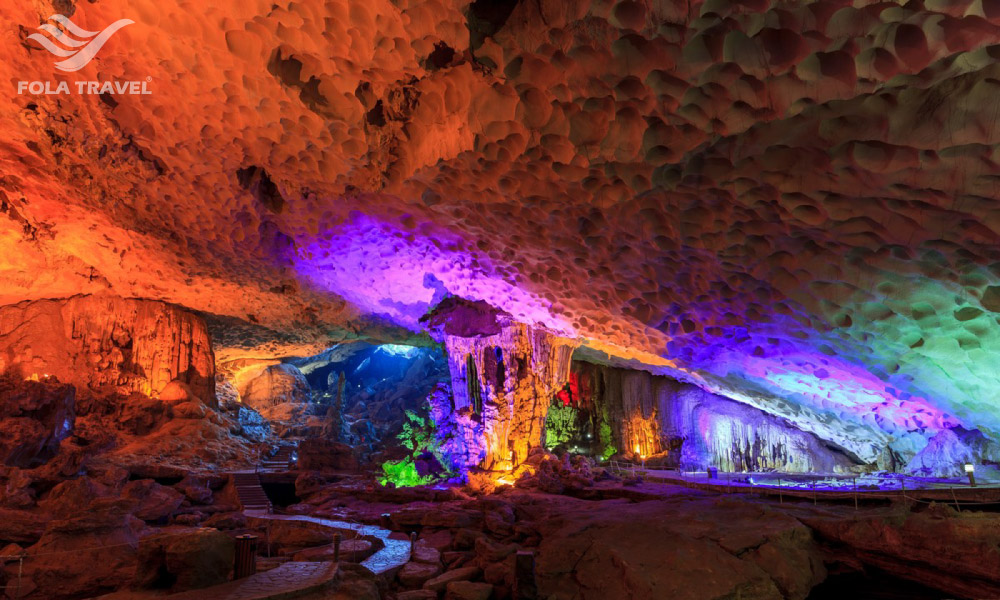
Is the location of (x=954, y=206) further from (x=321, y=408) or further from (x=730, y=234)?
(x=321, y=408)

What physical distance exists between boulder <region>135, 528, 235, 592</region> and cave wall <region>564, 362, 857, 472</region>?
55.3 ft

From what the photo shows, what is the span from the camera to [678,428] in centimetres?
2166

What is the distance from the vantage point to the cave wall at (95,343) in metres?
17.4

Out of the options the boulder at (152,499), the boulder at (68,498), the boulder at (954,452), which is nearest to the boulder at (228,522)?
the boulder at (152,499)

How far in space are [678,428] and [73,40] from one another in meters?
20.4

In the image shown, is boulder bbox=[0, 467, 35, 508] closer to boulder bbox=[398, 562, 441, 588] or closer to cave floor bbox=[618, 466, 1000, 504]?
boulder bbox=[398, 562, 441, 588]

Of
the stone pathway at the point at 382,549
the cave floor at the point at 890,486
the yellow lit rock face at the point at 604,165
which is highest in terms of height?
the yellow lit rock face at the point at 604,165

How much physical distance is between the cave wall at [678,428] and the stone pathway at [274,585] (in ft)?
51.9

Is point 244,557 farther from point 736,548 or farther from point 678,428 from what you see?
point 678,428

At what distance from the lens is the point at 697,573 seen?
771 cm

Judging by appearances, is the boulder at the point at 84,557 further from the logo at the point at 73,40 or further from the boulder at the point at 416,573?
the logo at the point at 73,40

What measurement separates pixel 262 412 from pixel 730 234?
83.4ft

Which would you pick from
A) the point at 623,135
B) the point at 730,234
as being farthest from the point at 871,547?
the point at 623,135

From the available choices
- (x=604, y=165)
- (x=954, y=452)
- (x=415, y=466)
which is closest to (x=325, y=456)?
(x=415, y=466)
